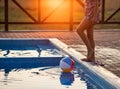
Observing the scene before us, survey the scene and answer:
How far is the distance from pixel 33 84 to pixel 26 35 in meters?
5.73

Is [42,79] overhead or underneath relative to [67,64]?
underneath

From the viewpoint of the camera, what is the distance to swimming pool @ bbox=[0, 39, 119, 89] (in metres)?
6.61

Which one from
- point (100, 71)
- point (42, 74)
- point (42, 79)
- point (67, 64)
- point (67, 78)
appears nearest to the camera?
point (100, 71)

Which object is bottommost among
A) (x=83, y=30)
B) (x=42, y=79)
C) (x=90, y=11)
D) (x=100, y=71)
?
(x=42, y=79)

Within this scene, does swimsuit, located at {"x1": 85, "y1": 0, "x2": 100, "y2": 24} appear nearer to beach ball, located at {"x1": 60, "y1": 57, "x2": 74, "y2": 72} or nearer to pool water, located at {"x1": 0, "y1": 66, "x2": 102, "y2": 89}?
beach ball, located at {"x1": 60, "y1": 57, "x2": 74, "y2": 72}

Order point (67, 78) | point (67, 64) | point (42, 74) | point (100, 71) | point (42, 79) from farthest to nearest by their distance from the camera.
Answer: point (42, 74) < point (67, 64) < point (67, 78) < point (42, 79) < point (100, 71)

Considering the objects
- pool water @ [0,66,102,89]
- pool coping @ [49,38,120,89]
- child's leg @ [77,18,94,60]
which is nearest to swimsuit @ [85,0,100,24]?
child's leg @ [77,18,94,60]

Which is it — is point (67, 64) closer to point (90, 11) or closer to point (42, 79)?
point (42, 79)

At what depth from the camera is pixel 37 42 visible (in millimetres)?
11148

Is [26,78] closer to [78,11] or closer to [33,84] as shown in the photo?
[33,84]

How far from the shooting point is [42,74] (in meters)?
7.56

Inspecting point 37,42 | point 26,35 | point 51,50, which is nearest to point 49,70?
point 51,50

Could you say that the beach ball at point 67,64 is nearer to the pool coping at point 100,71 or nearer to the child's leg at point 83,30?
the pool coping at point 100,71

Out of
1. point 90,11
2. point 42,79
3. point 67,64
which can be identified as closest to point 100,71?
point 67,64
